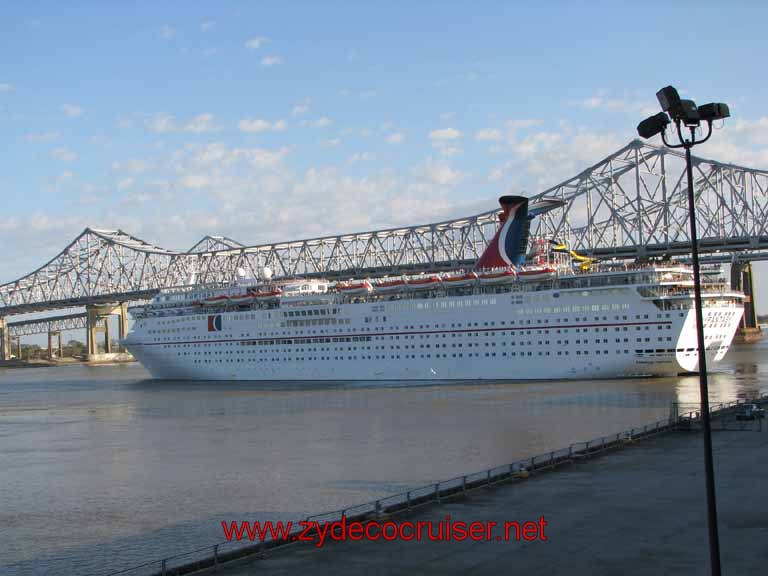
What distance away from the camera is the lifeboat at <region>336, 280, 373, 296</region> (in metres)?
54.6

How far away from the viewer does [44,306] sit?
414ft

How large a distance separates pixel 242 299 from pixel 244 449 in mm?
36007

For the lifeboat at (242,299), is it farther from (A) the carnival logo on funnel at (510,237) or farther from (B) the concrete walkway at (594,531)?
(B) the concrete walkway at (594,531)

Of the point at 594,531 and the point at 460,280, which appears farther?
the point at 460,280

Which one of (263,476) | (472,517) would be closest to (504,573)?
(472,517)

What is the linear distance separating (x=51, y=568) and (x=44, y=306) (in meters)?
122

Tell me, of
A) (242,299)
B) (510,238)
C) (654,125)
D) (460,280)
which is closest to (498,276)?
(460,280)

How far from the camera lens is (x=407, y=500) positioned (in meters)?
14.5

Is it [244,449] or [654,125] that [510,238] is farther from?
[654,125]

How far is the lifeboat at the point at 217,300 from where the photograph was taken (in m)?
62.3

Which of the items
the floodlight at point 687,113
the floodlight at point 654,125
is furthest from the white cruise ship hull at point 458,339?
the floodlight at point 687,113

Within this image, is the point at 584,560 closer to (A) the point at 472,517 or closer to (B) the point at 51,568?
(A) the point at 472,517

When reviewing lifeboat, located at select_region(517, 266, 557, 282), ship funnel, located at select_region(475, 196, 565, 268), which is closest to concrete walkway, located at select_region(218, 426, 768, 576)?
lifeboat, located at select_region(517, 266, 557, 282)

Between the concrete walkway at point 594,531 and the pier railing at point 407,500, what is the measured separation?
0.37m
